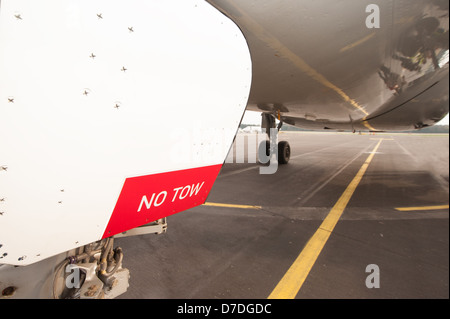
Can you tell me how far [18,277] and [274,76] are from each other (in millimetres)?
2356

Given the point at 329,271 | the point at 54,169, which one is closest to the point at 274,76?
the point at 329,271

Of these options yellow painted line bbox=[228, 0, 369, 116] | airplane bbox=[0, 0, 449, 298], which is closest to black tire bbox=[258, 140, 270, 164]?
yellow painted line bbox=[228, 0, 369, 116]

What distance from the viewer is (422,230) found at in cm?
262

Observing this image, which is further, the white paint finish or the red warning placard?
the red warning placard

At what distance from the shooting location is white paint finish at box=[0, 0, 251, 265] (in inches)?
25.8

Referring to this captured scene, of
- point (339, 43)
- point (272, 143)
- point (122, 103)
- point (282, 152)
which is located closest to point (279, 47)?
point (339, 43)

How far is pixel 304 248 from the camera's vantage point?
2.26 meters

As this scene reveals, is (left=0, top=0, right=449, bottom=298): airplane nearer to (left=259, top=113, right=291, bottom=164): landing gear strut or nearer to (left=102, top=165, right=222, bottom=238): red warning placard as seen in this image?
(left=102, top=165, right=222, bottom=238): red warning placard

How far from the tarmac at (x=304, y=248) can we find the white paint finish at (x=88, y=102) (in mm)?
965

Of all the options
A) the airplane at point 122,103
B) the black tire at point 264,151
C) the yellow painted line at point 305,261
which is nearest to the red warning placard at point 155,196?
the airplane at point 122,103

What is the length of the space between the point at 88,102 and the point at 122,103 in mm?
112
